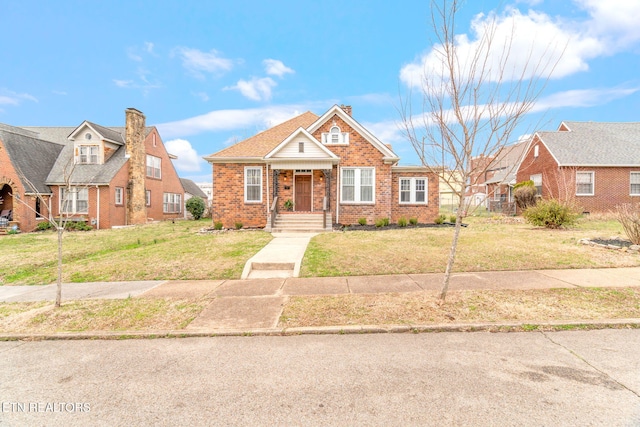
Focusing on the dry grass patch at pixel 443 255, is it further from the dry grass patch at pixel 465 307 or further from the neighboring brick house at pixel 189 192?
the neighboring brick house at pixel 189 192

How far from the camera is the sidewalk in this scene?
541cm

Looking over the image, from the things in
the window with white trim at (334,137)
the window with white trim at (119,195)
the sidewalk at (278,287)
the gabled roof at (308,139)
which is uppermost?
the window with white trim at (334,137)

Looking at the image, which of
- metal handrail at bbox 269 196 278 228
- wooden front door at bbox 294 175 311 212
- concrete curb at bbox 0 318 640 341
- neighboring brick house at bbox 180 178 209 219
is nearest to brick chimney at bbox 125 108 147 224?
neighboring brick house at bbox 180 178 209 219

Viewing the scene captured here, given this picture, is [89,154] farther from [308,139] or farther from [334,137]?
[334,137]

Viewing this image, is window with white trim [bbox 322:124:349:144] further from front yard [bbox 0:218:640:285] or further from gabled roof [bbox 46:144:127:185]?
gabled roof [bbox 46:144:127:185]

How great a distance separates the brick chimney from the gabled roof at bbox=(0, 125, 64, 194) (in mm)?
5016

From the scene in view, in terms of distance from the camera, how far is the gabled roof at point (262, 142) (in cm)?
1689

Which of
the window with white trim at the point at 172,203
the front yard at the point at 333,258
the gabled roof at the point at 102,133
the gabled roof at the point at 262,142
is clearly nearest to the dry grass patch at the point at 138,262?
the front yard at the point at 333,258

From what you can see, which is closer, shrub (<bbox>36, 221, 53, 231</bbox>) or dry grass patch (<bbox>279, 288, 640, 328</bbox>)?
dry grass patch (<bbox>279, 288, 640, 328</bbox>)

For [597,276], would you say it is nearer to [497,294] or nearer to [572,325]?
[497,294]

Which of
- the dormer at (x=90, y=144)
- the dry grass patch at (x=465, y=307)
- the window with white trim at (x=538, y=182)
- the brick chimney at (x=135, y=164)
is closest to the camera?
the dry grass patch at (x=465, y=307)

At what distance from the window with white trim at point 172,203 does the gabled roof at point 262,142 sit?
41.9 ft

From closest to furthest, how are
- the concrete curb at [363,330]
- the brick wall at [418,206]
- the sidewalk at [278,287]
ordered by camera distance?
the concrete curb at [363,330]
the sidewalk at [278,287]
the brick wall at [418,206]

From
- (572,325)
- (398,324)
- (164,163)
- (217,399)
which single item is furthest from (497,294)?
(164,163)
